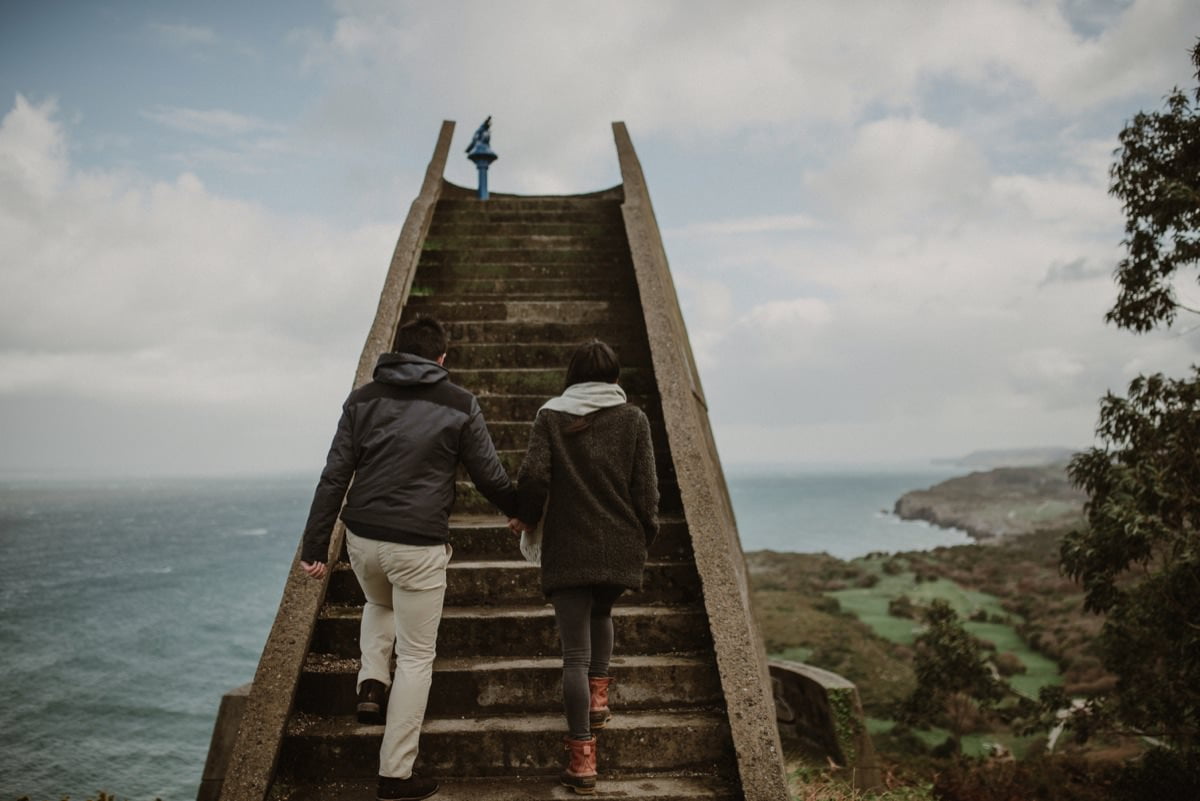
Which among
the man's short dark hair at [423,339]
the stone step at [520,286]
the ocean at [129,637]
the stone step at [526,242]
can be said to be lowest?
the ocean at [129,637]

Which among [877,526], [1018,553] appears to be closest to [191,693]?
[1018,553]

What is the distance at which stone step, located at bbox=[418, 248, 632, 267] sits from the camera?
8.33 meters

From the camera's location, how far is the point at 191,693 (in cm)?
3769

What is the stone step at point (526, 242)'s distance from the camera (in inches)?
344

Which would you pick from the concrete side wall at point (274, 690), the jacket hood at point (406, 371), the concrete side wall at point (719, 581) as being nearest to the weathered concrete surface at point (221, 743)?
the concrete side wall at point (274, 690)

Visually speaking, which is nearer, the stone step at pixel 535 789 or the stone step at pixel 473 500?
the stone step at pixel 535 789

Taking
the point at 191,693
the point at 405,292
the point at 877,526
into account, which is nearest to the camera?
the point at 405,292

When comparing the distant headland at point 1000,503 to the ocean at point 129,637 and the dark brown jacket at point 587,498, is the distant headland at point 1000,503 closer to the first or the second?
the ocean at point 129,637

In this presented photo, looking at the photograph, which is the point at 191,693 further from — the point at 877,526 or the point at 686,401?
the point at 877,526

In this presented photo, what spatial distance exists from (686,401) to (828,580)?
152 ft

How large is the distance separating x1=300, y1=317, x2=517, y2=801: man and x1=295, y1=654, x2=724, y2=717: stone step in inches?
21.5

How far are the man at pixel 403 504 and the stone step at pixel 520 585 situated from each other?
3.60 feet

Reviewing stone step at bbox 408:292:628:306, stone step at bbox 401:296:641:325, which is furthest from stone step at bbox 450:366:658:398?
stone step at bbox 408:292:628:306

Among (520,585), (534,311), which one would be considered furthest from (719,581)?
(534,311)
